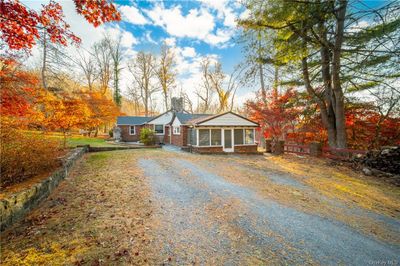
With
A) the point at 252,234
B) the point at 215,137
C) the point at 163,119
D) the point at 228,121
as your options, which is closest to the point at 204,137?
the point at 215,137

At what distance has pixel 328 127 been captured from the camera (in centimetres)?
1137

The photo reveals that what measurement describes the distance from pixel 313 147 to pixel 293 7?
9.17 metres

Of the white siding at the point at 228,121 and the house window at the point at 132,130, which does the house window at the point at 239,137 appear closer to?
the white siding at the point at 228,121

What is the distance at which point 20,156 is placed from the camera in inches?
167

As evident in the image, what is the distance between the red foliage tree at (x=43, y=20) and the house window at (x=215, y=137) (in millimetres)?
11022

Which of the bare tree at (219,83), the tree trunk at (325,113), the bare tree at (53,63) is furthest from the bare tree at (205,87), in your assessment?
the bare tree at (53,63)

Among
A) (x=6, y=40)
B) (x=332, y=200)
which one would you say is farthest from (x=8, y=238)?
(x=332, y=200)

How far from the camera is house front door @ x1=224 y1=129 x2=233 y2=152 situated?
14753mm

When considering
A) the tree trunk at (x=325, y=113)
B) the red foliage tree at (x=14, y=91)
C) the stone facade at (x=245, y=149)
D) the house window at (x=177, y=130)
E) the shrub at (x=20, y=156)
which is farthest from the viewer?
the house window at (x=177, y=130)

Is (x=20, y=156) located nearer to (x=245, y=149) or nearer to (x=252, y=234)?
(x=252, y=234)

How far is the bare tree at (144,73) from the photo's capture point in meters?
27.7

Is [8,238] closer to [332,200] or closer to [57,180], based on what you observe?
[57,180]

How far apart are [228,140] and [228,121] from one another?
168 centimetres

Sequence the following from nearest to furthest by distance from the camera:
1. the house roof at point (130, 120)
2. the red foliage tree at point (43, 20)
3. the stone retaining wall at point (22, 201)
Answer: the stone retaining wall at point (22, 201), the red foliage tree at point (43, 20), the house roof at point (130, 120)
